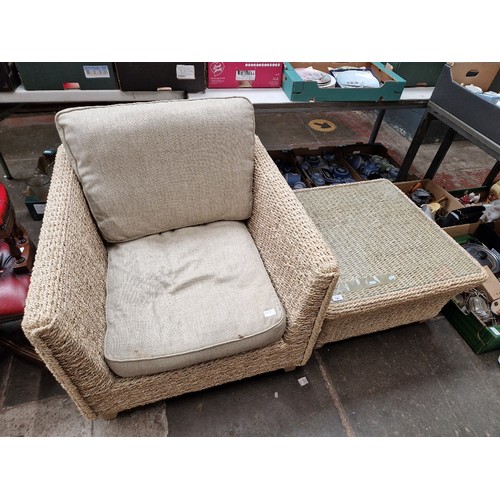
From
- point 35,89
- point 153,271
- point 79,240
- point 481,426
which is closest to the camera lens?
point 79,240

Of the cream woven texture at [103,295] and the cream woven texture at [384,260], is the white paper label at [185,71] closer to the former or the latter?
the cream woven texture at [103,295]

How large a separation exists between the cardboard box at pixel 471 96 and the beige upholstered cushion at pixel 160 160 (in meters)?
1.02

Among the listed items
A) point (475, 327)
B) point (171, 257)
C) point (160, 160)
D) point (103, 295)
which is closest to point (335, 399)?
point (475, 327)

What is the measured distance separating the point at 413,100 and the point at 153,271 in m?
1.60

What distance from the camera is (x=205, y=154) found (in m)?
1.22

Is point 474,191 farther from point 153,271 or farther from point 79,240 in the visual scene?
point 79,240

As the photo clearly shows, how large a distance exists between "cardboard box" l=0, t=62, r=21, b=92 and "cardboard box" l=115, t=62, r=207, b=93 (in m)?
0.45

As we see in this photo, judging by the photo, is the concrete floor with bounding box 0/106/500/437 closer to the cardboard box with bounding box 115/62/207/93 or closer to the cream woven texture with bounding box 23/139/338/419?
the cream woven texture with bounding box 23/139/338/419

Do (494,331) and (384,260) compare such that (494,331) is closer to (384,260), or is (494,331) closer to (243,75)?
(384,260)

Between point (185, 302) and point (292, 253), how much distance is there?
37cm

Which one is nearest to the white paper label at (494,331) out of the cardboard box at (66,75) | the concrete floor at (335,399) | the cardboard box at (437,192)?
the concrete floor at (335,399)

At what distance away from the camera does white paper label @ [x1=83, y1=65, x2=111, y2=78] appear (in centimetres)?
152

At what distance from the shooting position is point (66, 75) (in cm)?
153

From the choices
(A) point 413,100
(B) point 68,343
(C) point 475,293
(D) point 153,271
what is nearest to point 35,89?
(D) point 153,271
